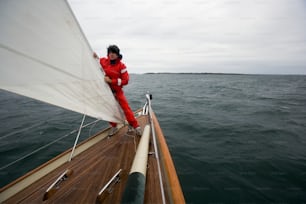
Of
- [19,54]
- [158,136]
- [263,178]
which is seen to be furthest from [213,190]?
[19,54]

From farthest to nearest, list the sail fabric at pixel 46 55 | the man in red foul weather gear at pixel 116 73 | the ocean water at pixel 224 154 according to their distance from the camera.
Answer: the ocean water at pixel 224 154
the man in red foul weather gear at pixel 116 73
the sail fabric at pixel 46 55

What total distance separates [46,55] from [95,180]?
1.38 metres

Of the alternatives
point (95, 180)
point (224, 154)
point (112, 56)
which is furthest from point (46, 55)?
point (224, 154)

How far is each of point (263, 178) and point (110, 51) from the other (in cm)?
373

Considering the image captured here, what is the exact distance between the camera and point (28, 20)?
3.28 feet

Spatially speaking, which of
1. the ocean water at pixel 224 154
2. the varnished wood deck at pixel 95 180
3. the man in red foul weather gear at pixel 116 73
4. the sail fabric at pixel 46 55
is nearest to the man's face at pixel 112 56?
the man in red foul weather gear at pixel 116 73

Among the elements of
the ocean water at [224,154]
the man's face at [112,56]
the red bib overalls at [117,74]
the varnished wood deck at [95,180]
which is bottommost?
the ocean water at [224,154]

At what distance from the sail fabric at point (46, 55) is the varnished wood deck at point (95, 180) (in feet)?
2.45

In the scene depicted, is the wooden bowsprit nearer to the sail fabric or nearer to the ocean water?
the sail fabric

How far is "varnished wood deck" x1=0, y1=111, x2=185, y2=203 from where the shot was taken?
1.21 metres

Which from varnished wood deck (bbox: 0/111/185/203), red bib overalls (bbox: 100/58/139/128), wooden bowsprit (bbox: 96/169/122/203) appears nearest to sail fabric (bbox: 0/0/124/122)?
red bib overalls (bbox: 100/58/139/128)

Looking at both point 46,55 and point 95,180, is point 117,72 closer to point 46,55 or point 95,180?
point 46,55

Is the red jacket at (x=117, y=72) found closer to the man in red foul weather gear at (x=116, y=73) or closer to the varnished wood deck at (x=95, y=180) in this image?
the man in red foul weather gear at (x=116, y=73)

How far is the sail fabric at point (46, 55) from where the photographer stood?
954 millimetres
